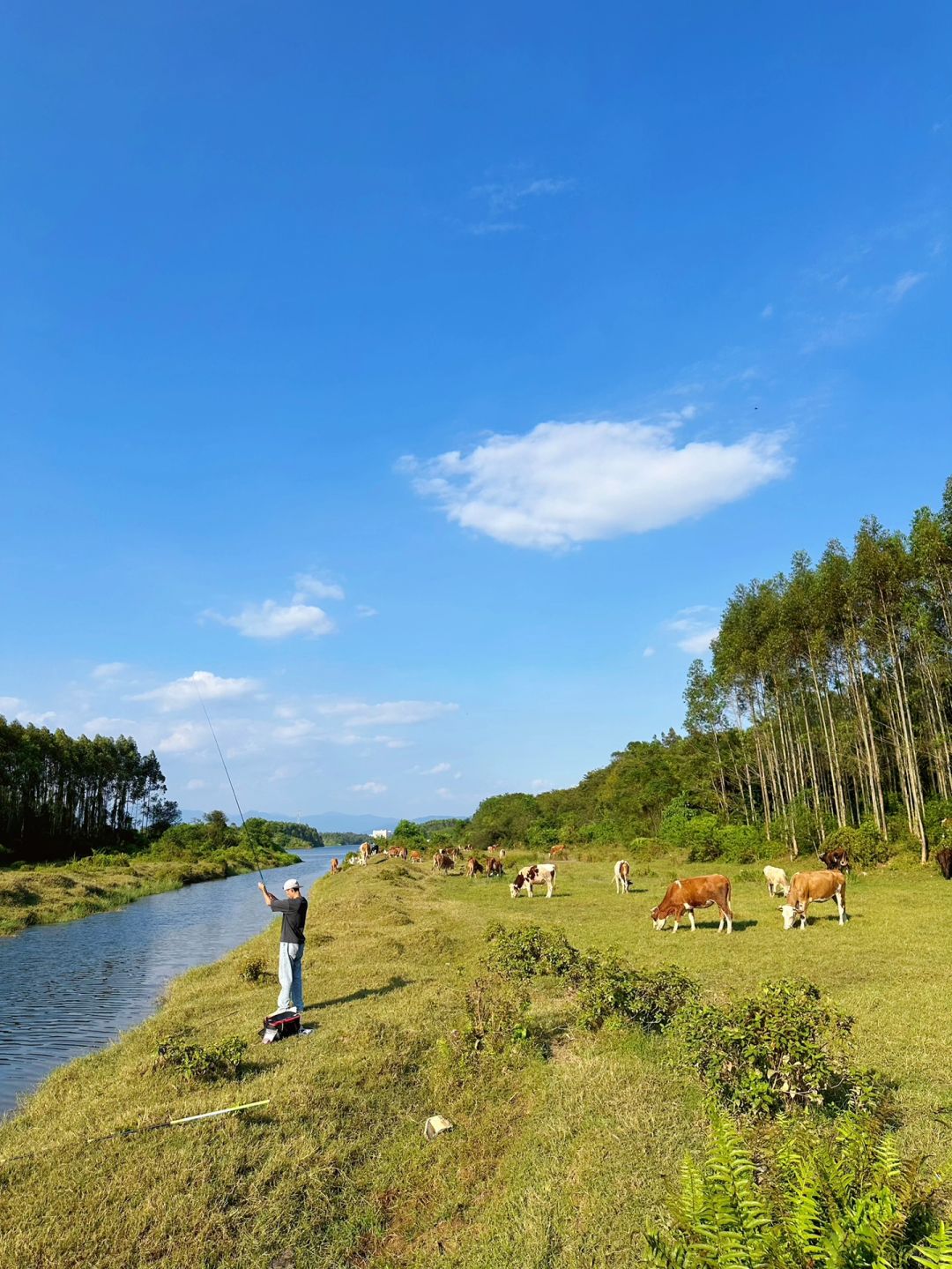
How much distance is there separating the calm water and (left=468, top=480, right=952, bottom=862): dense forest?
984 inches

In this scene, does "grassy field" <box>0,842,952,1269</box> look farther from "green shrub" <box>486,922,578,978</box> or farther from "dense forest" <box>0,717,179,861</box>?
"dense forest" <box>0,717,179,861</box>

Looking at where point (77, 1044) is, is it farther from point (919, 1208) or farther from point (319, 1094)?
point (919, 1208)

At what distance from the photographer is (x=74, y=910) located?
2928 centimetres

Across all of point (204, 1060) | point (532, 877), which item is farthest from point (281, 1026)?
point (532, 877)

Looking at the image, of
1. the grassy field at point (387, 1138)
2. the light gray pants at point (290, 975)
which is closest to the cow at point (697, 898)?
the grassy field at point (387, 1138)

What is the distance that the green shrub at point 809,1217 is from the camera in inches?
147

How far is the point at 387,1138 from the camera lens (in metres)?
6.86

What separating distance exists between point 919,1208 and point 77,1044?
39.5ft

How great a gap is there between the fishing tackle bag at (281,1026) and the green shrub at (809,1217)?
20.7ft

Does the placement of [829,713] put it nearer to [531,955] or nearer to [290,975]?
[531,955]

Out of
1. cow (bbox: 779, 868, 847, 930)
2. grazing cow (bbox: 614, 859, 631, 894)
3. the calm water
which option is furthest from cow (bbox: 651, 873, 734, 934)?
the calm water

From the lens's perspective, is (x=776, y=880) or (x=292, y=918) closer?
(x=292, y=918)

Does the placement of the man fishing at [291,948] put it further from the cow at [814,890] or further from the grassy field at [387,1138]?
the cow at [814,890]

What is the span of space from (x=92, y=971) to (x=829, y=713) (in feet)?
113
